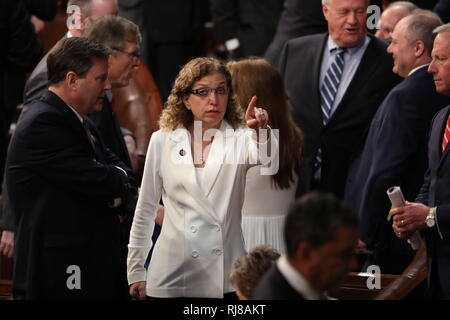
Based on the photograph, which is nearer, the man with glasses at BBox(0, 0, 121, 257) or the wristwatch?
the wristwatch

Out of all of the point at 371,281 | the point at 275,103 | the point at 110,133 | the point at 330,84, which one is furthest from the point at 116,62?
the point at 371,281

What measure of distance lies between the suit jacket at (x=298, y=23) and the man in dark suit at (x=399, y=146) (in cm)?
131

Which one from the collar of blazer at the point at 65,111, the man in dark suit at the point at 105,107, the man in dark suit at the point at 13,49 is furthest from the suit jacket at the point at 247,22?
the collar of blazer at the point at 65,111

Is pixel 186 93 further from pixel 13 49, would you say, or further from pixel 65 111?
pixel 13 49

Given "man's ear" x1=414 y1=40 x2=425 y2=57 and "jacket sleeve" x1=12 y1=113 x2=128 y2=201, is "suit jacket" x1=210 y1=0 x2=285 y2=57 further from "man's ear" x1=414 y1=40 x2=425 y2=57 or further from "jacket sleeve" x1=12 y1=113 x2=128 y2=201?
"jacket sleeve" x1=12 y1=113 x2=128 y2=201

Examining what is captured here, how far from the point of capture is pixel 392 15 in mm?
7352

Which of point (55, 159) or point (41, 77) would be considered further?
point (41, 77)

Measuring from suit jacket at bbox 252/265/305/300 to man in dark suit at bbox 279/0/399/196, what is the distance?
304 cm

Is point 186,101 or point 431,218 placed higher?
point 186,101

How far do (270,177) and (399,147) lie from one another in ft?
2.86

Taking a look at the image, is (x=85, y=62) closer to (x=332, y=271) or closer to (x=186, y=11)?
(x=332, y=271)

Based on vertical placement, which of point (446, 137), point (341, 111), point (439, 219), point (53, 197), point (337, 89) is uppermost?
point (337, 89)

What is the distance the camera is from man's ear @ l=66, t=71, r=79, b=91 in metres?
5.09

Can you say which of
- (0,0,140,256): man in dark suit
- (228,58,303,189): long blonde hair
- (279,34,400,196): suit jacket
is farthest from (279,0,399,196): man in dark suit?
(0,0,140,256): man in dark suit
